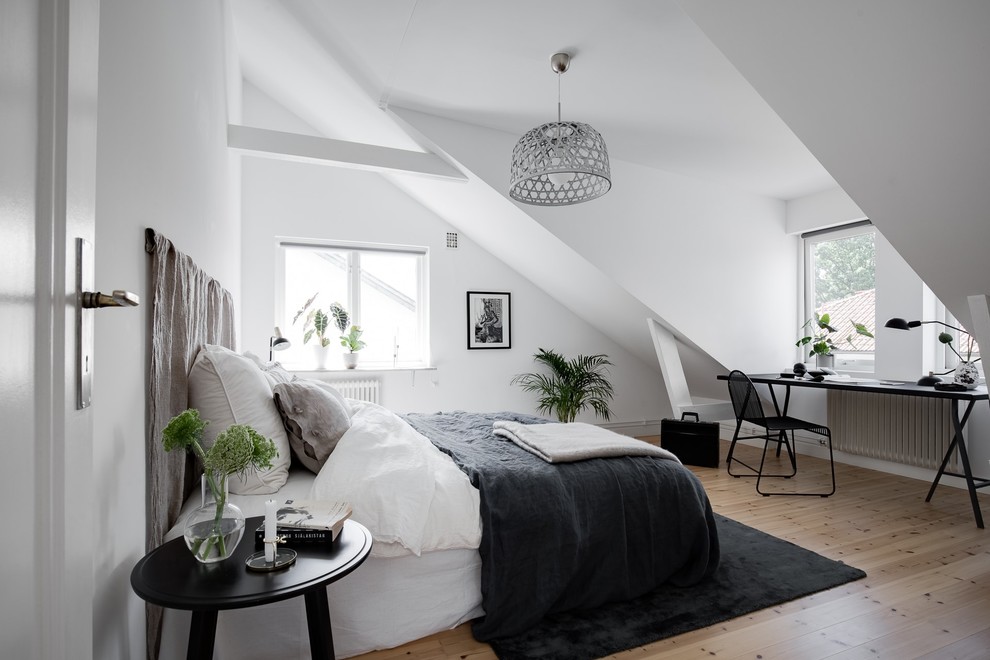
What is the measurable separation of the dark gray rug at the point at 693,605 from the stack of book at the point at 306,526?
34.0 inches

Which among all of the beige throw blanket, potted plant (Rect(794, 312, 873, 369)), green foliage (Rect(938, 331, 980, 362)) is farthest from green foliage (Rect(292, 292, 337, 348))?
green foliage (Rect(938, 331, 980, 362))

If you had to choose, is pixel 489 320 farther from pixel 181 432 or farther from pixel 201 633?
pixel 201 633

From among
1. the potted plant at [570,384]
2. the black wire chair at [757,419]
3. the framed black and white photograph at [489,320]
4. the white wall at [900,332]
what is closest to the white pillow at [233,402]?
the black wire chair at [757,419]

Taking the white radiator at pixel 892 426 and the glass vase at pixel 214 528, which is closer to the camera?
the glass vase at pixel 214 528

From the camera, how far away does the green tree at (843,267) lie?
14.7 ft

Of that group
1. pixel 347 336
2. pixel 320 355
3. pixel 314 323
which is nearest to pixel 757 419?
pixel 347 336

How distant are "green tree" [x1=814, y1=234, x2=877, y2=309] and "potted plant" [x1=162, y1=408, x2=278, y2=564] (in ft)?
16.1

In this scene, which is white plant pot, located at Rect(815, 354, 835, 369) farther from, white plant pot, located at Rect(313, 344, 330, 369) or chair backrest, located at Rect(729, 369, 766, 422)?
white plant pot, located at Rect(313, 344, 330, 369)

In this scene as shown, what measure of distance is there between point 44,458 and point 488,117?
3.55 metres

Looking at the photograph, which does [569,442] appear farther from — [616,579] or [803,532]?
[803,532]

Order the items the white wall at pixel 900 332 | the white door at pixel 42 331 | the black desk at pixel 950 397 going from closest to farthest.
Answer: the white door at pixel 42 331, the black desk at pixel 950 397, the white wall at pixel 900 332

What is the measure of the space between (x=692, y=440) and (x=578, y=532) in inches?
109

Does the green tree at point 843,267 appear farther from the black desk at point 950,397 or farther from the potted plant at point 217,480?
the potted plant at point 217,480

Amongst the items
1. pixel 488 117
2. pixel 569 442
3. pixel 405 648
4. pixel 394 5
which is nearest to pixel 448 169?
pixel 488 117
